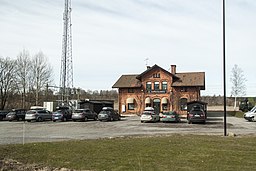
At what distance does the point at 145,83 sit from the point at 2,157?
161 ft

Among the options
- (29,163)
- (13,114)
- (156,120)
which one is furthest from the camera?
(13,114)

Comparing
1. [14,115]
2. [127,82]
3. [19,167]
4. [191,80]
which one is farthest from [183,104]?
[19,167]

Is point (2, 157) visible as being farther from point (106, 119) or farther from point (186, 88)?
point (186, 88)

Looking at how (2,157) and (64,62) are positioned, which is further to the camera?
(64,62)

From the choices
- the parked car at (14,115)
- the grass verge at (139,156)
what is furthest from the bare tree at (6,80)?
the grass verge at (139,156)

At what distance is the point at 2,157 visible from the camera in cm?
1209

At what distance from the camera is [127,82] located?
62188 mm

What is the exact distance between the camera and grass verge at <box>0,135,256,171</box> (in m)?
10.1

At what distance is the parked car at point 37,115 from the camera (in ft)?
142

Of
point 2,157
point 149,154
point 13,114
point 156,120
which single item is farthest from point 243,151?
point 13,114

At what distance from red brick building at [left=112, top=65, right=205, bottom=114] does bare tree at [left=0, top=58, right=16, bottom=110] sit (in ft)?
73.6

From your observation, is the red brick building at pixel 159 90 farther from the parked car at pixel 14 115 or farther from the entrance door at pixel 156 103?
the parked car at pixel 14 115

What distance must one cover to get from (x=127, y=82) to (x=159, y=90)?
6.61 meters

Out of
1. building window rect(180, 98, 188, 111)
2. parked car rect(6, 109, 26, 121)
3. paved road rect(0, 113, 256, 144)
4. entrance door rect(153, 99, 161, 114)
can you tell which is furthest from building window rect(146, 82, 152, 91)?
paved road rect(0, 113, 256, 144)
